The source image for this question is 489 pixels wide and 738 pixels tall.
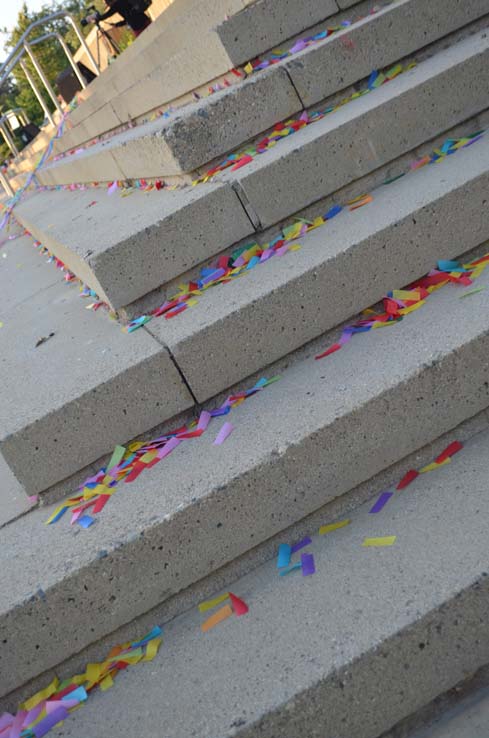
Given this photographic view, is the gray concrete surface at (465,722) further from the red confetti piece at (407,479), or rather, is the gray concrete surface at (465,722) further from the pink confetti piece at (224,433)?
the pink confetti piece at (224,433)

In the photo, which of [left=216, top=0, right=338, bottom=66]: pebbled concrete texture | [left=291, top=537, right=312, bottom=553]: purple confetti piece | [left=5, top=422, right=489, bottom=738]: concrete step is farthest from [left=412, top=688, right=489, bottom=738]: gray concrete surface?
[left=216, top=0, right=338, bottom=66]: pebbled concrete texture

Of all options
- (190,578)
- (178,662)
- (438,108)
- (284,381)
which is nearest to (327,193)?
A: (438,108)

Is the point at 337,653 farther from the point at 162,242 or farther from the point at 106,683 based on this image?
the point at 162,242

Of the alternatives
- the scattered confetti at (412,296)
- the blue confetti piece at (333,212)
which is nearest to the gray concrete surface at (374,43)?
the blue confetti piece at (333,212)

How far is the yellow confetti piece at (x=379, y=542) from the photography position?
1821 millimetres

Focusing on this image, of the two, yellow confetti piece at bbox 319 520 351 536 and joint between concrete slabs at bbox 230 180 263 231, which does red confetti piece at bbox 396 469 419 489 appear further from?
joint between concrete slabs at bbox 230 180 263 231

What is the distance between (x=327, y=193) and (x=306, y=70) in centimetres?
73

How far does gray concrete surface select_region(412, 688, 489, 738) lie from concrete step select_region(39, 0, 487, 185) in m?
2.31

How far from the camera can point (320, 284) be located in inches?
93.0

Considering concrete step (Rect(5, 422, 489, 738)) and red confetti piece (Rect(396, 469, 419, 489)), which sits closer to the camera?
concrete step (Rect(5, 422, 489, 738))

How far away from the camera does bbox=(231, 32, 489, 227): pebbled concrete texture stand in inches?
109

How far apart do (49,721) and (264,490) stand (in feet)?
2.57

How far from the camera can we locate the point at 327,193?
9.41 feet

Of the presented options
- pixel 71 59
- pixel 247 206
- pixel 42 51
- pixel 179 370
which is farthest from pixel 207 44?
pixel 42 51
